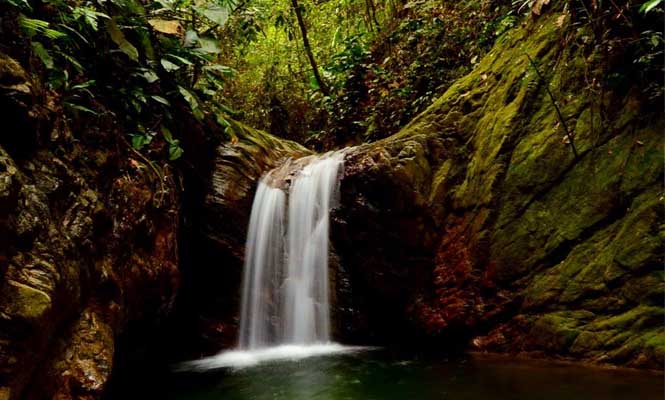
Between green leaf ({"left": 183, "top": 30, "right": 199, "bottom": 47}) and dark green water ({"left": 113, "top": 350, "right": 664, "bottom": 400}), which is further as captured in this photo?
green leaf ({"left": 183, "top": 30, "right": 199, "bottom": 47})

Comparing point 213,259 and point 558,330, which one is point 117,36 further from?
point 558,330

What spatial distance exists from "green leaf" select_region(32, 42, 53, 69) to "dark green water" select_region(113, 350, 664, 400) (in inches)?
122

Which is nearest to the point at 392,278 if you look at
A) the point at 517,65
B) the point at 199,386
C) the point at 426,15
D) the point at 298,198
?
the point at 298,198

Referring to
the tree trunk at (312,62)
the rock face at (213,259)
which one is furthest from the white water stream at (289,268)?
the tree trunk at (312,62)

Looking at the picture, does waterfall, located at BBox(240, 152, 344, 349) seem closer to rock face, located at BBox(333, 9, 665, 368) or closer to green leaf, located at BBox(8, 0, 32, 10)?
rock face, located at BBox(333, 9, 665, 368)

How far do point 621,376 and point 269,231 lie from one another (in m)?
4.75

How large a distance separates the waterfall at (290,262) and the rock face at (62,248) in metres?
2.25

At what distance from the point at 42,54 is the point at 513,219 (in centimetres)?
459

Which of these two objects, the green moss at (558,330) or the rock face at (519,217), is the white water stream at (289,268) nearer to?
the rock face at (519,217)

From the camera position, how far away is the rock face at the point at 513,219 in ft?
13.0

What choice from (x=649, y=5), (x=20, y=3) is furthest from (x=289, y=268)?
(x=649, y=5)

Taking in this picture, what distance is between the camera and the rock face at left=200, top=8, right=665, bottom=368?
396 cm

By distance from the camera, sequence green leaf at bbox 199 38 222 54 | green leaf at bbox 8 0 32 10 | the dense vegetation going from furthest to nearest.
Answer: green leaf at bbox 199 38 222 54 < the dense vegetation < green leaf at bbox 8 0 32 10

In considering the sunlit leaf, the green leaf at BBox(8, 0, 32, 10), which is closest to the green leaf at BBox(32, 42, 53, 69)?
the green leaf at BBox(8, 0, 32, 10)
